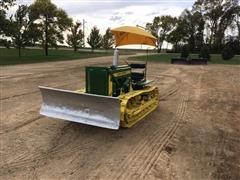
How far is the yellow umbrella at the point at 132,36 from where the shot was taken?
311 inches

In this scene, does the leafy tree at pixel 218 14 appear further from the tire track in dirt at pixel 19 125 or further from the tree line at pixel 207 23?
the tire track in dirt at pixel 19 125

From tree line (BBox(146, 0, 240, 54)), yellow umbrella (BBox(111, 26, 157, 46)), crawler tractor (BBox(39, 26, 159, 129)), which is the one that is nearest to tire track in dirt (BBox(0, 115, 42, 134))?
crawler tractor (BBox(39, 26, 159, 129))

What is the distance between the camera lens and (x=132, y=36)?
8.70m

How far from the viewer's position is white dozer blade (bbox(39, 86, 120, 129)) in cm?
627

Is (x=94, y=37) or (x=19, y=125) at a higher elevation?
(x=94, y=37)

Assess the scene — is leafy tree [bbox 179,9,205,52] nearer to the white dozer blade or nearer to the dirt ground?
the dirt ground

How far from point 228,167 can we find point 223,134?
1.71 metres

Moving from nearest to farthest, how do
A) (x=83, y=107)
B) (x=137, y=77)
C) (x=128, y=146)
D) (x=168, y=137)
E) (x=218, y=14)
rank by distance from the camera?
(x=128, y=146)
(x=168, y=137)
(x=83, y=107)
(x=137, y=77)
(x=218, y=14)

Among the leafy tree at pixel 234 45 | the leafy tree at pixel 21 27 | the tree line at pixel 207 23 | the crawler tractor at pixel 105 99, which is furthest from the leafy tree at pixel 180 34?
the crawler tractor at pixel 105 99

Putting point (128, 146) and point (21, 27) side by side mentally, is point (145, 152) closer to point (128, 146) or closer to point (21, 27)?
point (128, 146)

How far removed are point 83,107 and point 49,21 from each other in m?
29.1

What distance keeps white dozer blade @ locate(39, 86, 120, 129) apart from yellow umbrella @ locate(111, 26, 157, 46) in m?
2.24

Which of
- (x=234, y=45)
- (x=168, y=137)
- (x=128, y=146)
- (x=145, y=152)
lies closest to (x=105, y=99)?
(x=128, y=146)

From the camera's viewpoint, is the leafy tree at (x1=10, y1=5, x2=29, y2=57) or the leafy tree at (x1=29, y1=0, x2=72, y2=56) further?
the leafy tree at (x1=29, y1=0, x2=72, y2=56)
